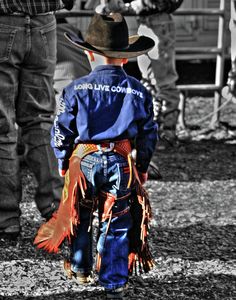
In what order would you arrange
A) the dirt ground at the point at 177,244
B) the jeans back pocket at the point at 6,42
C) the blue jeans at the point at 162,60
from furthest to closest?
the blue jeans at the point at 162,60, the jeans back pocket at the point at 6,42, the dirt ground at the point at 177,244

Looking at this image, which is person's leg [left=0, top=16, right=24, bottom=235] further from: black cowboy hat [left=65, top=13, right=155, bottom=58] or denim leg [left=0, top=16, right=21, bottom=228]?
black cowboy hat [left=65, top=13, right=155, bottom=58]

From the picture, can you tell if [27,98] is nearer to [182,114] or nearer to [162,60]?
[162,60]

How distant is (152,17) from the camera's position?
5.86m

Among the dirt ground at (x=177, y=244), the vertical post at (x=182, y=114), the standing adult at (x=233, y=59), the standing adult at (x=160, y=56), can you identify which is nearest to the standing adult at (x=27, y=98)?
the dirt ground at (x=177, y=244)

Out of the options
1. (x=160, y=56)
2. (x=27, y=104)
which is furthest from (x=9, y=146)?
(x=160, y=56)

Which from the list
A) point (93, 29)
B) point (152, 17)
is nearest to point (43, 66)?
point (93, 29)

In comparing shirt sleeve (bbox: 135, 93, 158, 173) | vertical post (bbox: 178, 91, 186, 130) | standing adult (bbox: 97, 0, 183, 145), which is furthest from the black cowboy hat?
vertical post (bbox: 178, 91, 186, 130)

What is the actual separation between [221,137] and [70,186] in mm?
3598

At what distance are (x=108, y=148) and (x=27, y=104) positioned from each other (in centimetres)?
108

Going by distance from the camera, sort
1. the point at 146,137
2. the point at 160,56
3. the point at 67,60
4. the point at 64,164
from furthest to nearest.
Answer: the point at 160,56 → the point at 67,60 → the point at 64,164 → the point at 146,137

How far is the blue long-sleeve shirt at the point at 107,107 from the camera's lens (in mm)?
3074

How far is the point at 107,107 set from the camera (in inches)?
121

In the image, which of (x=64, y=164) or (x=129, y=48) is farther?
(x=64, y=164)

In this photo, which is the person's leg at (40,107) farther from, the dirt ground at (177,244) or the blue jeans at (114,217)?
the blue jeans at (114,217)
